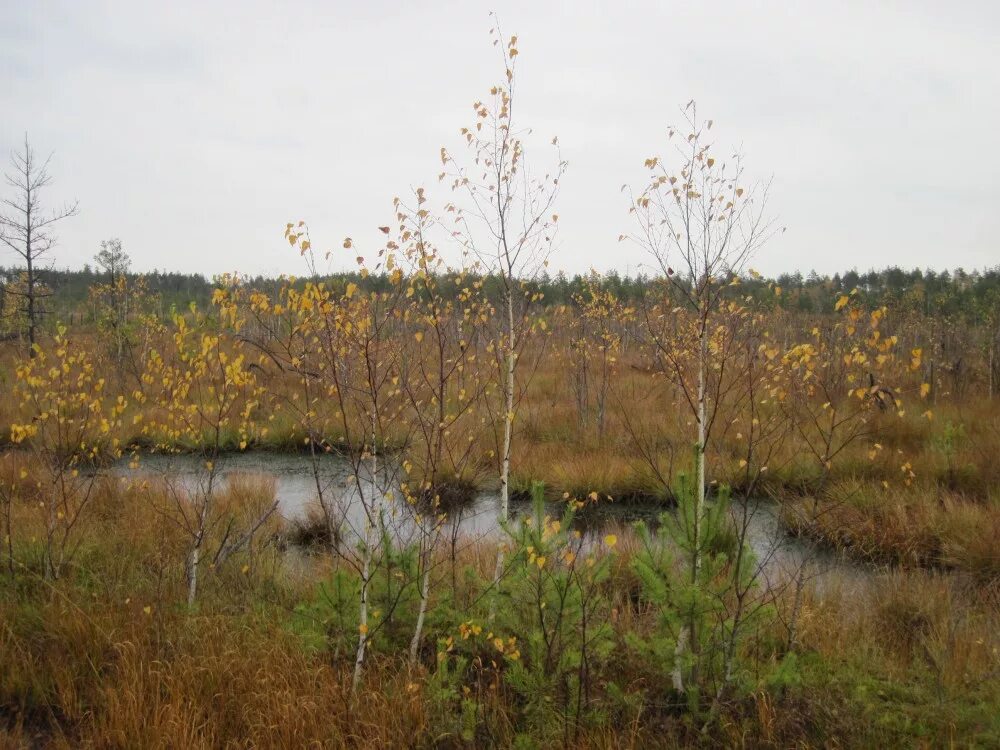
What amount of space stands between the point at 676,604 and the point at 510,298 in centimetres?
211

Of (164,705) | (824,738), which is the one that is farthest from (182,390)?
(824,738)

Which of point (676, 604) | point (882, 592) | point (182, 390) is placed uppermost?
point (182, 390)

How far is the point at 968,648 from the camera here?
3.80 meters

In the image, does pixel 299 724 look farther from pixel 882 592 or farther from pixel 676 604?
pixel 882 592

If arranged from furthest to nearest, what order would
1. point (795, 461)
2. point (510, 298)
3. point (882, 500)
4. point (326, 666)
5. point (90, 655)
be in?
1. point (795, 461)
2. point (882, 500)
3. point (510, 298)
4. point (90, 655)
5. point (326, 666)

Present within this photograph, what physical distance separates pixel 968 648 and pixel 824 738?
1571 millimetres

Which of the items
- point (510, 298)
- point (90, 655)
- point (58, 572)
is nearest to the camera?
point (90, 655)

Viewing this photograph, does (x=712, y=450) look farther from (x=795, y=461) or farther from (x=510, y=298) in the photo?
(x=510, y=298)

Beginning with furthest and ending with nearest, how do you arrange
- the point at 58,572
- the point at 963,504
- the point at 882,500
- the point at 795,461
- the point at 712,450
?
the point at 712,450 → the point at 795,461 → the point at 882,500 → the point at 963,504 → the point at 58,572

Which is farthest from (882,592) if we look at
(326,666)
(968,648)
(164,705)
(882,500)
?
(164,705)

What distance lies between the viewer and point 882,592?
4.88 m

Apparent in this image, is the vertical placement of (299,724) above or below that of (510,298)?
below

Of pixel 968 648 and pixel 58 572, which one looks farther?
pixel 58 572

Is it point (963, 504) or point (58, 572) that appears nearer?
point (58, 572)
